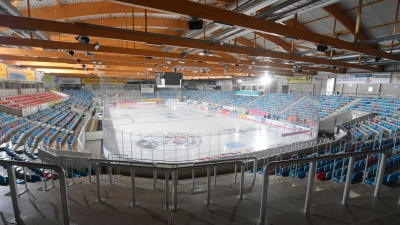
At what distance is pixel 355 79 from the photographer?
20.2 m

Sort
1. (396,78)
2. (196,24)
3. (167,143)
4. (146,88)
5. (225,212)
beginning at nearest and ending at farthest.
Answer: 1. (225,212)
2. (196,24)
3. (167,143)
4. (396,78)
5. (146,88)

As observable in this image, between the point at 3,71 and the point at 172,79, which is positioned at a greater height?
the point at 3,71

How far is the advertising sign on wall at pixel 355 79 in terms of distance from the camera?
19.4m

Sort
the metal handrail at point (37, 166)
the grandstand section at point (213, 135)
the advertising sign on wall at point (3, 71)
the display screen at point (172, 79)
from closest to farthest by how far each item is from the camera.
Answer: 1. the metal handrail at point (37, 166)
2. the grandstand section at point (213, 135)
3. the advertising sign on wall at point (3, 71)
4. the display screen at point (172, 79)

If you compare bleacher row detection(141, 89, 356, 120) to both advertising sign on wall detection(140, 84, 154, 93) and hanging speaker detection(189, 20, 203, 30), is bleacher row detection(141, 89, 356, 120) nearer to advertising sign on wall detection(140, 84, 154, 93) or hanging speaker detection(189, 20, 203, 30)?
advertising sign on wall detection(140, 84, 154, 93)

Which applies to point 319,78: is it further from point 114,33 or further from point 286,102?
point 114,33


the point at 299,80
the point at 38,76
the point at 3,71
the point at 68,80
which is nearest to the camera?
the point at 3,71

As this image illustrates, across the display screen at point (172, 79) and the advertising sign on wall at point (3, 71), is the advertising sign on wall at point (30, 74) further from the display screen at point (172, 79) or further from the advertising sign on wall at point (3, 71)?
the display screen at point (172, 79)

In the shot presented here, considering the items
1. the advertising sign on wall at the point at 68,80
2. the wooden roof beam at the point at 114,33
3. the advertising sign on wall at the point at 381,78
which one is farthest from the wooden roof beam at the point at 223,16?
the advertising sign on wall at the point at 68,80

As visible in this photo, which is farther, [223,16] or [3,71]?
[3,71]

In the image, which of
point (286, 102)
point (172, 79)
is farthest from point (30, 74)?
point (286, 102)

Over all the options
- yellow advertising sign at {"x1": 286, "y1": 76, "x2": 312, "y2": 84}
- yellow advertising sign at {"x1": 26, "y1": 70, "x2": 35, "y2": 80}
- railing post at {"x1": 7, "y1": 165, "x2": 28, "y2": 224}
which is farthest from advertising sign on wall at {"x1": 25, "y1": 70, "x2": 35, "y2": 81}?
yellow advertising sign at {"x1": 286, "y1": 76, "x2": 312, "y2": 84}

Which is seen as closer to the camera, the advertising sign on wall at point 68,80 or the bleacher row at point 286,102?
the bleacher row at point 286,102

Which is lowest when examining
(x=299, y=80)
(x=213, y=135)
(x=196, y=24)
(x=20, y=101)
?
(x=213, y=135)
